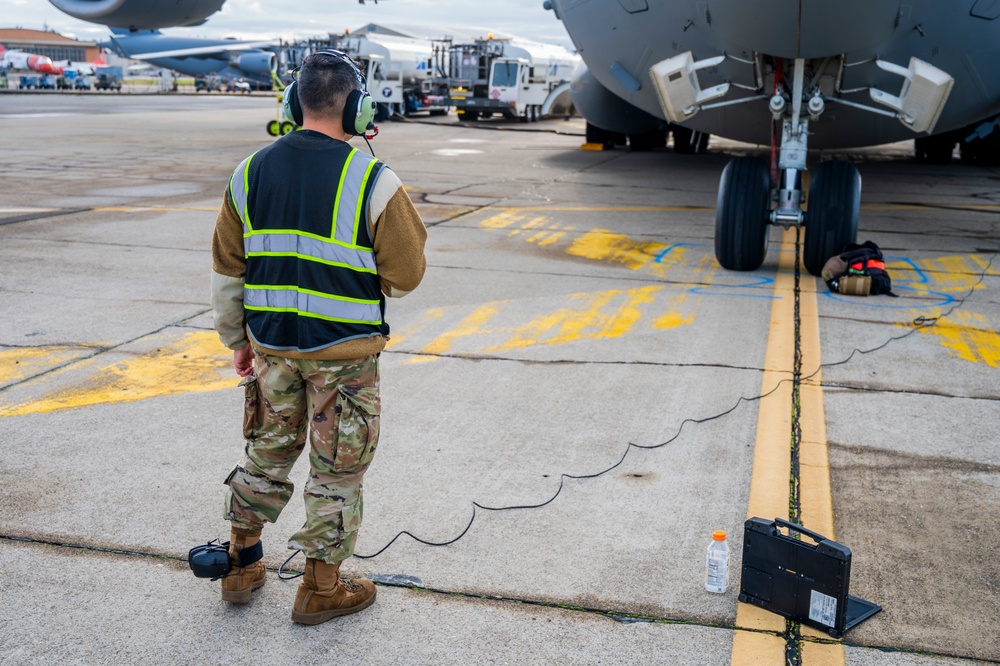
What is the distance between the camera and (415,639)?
337 cm

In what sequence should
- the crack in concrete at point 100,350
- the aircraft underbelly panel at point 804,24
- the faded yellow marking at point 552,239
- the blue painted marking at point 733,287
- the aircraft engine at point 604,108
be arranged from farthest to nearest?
the aircraft engine at point 604,108 → the faded yellow marking at point 552,239 → the blue painted marking at point 733,287 → the aircraft underbelly panel at point 804,24 → the crack in concrete at point 100,350

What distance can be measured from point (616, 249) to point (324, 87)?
7.66m

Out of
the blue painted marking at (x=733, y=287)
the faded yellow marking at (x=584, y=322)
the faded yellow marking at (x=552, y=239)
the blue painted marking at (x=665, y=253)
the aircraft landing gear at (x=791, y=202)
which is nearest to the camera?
the faded yellow marking at (x=584, y=322)

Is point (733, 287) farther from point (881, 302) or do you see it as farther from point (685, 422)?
point (685, 422)

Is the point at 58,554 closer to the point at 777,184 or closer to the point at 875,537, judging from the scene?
the point at 875,537

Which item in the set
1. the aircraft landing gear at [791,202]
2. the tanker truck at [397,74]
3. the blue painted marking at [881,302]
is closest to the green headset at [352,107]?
the blue painted marking at [881,302]

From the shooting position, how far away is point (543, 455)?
198 inches

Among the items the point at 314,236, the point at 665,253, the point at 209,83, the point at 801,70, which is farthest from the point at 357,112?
the point at 209,83

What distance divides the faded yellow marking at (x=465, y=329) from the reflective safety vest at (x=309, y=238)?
130 inches

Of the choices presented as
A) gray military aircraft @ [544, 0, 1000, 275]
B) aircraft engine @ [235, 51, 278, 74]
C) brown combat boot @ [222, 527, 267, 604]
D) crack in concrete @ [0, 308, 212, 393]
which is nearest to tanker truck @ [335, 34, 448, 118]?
gray military aircraft @ [544, 0, 1000, 275]

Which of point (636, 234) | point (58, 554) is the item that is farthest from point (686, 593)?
point (636, 234)

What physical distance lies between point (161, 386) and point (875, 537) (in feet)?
13.6

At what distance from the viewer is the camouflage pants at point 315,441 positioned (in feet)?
11.1

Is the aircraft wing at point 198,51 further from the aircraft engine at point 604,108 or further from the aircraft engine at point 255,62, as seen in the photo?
the aircraft engine at point 604,108
